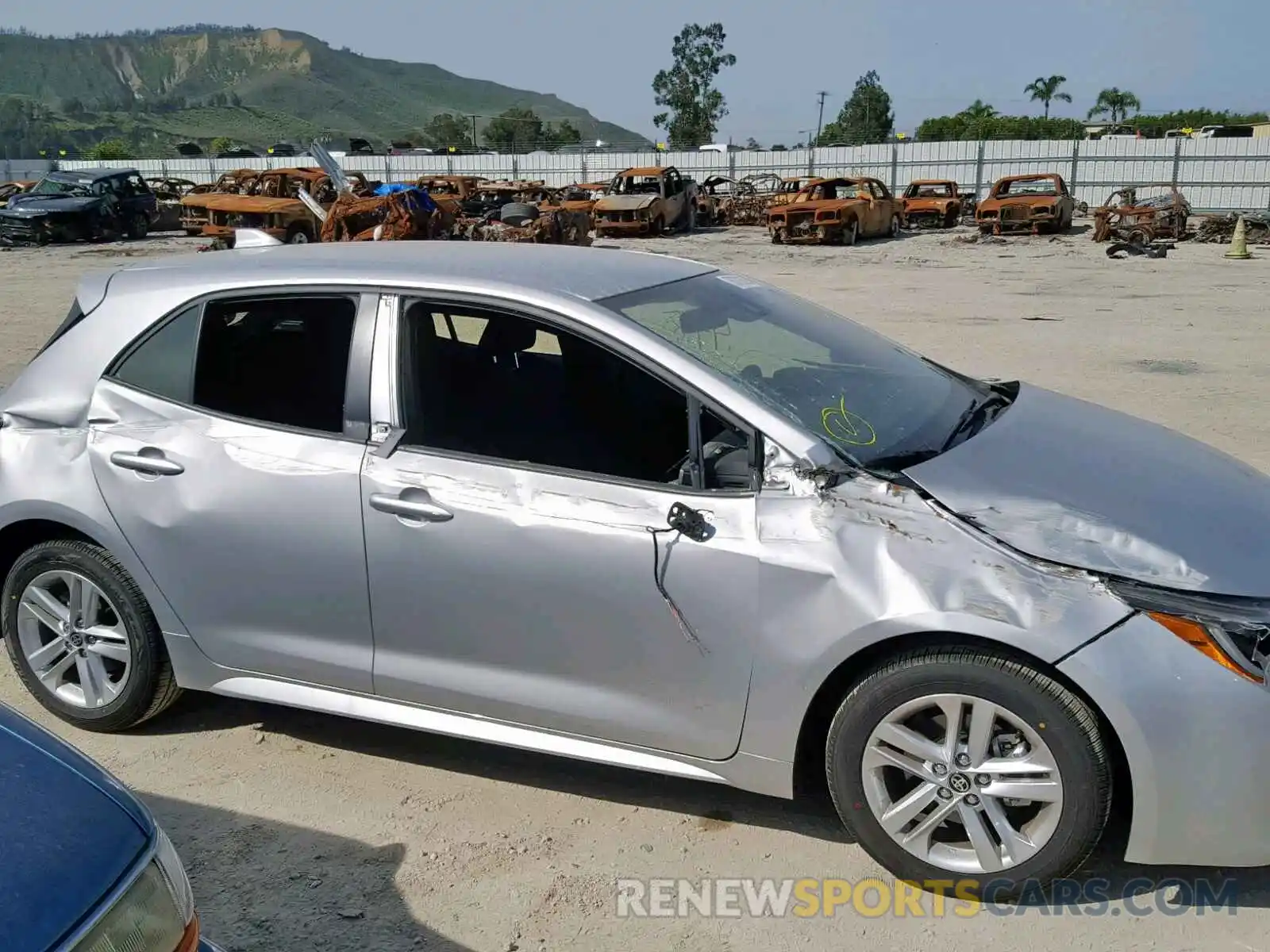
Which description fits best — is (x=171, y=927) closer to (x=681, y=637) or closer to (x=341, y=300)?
(x=681, y=637)

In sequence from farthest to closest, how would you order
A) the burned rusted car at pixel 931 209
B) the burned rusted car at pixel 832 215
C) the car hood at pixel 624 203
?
the burned rusted car at pixel 931 209 < the car hood at pixel 624 203 < the burned rusted car at pixel 832 215

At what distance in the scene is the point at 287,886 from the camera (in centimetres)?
319

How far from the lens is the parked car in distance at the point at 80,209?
1025 inches

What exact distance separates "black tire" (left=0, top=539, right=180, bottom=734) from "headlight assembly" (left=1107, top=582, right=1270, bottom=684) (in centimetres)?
300

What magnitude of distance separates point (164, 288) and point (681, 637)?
2.19 m

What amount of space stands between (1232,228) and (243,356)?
27313 mm

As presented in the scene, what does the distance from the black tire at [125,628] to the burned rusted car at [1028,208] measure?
26.7 metres

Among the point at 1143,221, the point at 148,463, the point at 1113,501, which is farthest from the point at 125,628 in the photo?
the point at 1143,221

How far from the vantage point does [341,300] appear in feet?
11.9

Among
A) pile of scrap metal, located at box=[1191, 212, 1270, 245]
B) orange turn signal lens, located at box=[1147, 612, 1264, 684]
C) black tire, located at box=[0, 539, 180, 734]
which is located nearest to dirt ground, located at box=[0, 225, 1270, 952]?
black tire, located at box=[0, 539, 180, 734]

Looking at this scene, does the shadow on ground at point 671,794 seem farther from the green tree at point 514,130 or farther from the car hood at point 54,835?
the green tree at point 514,130

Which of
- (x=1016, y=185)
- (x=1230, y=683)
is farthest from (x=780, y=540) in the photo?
(x=1016, y=185)

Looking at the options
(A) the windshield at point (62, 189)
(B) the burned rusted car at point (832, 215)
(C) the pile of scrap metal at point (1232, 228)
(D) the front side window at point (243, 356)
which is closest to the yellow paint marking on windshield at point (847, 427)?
(D) the front side window at point (243, 356)

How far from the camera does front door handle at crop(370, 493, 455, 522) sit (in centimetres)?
330
